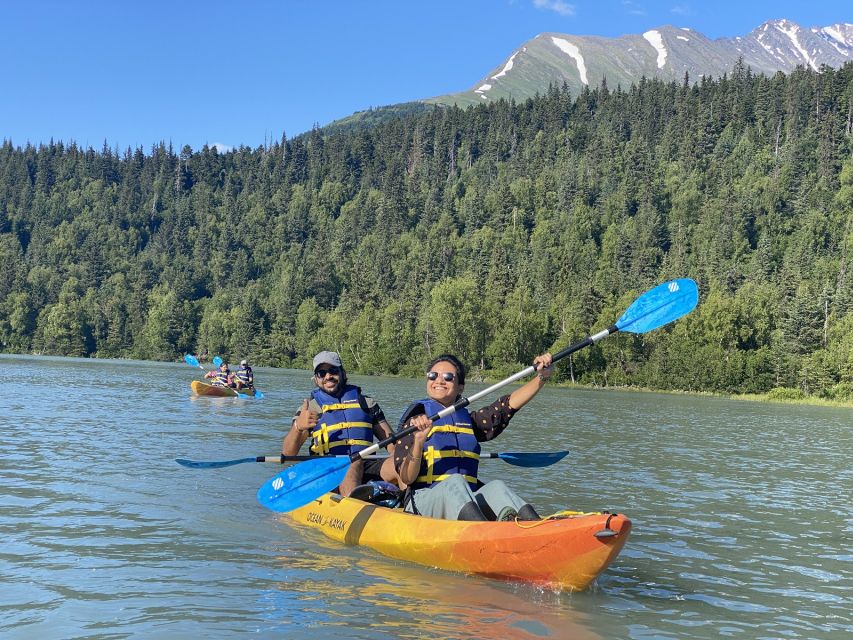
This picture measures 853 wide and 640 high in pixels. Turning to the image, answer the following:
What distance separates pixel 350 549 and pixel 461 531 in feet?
6.52

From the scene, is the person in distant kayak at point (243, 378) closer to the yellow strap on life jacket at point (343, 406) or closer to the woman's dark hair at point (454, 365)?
the yellow strap on life jacket at point (343, 406)

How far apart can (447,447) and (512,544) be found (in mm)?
1673

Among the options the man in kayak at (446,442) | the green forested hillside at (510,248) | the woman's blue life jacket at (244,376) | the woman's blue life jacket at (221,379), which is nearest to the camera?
the man in kayak at (446,442)

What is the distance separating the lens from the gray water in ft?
23.5

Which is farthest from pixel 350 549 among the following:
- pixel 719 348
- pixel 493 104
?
pixel 493 104

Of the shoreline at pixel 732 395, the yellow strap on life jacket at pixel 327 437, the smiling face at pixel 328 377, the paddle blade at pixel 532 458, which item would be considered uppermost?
the smiling face at pixel 328 377

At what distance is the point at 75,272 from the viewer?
6284 inches

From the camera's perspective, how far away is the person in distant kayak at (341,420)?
→ 437 inches

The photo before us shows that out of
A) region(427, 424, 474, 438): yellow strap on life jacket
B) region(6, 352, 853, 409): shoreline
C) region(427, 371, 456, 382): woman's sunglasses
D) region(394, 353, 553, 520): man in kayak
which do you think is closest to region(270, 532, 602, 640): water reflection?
region(394, 353, 553, 520): man in kayak

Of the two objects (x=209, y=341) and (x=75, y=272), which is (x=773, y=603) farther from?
(x=75, y=272)

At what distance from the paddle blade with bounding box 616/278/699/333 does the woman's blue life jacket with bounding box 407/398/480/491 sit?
9.69 feet

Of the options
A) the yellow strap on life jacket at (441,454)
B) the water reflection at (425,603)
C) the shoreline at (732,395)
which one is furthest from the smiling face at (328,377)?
the shoreline at (732,395)

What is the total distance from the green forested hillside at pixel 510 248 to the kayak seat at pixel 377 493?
6991cm

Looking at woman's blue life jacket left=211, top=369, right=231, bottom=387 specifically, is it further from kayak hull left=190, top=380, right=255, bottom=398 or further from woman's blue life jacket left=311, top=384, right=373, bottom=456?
woman's blue life jacket left=311, top=384, right=373, bottom=456
